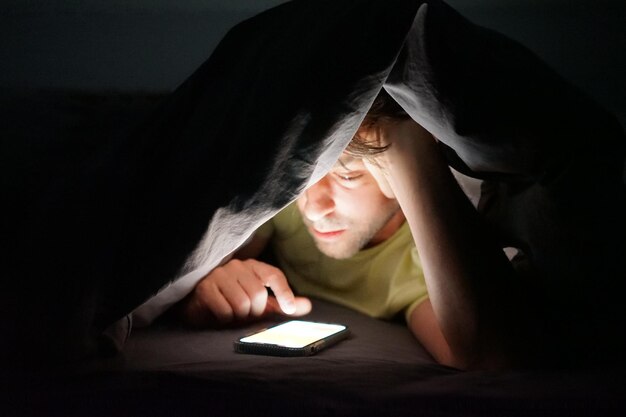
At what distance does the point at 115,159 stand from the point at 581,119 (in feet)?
1.56

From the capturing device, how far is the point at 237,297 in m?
0.84

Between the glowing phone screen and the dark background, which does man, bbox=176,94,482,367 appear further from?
the dark background

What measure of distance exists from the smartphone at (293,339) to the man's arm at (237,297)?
0.13 ft

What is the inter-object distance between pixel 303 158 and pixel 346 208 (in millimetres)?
329

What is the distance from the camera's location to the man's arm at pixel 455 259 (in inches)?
24.7

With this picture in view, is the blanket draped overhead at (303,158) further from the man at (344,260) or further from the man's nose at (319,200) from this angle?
the man's nose at (319,200)

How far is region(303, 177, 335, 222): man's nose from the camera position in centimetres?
87

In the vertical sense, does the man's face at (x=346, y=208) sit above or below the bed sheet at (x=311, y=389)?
above

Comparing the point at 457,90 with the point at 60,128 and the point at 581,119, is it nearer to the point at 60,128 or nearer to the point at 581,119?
the point at 581,119

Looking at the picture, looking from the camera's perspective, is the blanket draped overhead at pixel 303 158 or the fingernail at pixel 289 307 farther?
the fingernail at pixel 289 307

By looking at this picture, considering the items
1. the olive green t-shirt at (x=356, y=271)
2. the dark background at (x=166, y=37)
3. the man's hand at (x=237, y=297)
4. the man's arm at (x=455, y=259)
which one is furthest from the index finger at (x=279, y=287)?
the dark background at (x=166, y=37)

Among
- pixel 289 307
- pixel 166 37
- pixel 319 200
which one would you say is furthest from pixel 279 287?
pixel 166 37

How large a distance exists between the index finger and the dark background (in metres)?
0.73

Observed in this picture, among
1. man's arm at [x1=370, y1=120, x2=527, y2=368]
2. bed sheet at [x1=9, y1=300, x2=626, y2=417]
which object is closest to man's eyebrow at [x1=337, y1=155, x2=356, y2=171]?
man's arm at [x1=370, y1=120, x2=527, y2=368]
